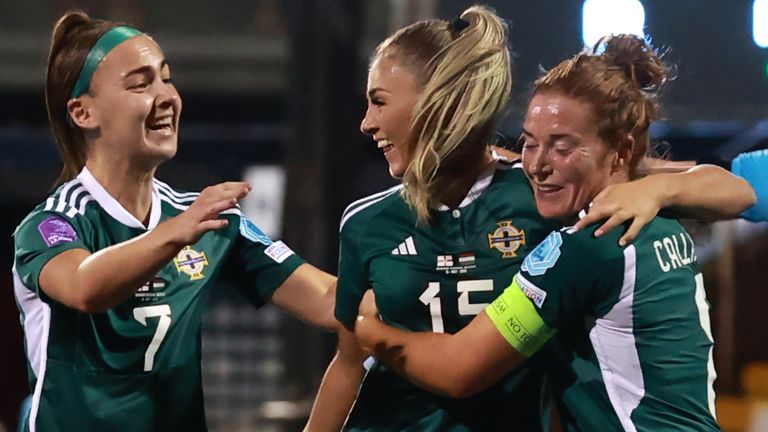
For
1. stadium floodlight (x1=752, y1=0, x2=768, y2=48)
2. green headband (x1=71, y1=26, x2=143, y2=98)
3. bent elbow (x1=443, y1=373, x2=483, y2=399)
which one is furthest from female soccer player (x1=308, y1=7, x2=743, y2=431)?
stadium floodlight (x1=752, y1=0, x2=768, y2=48)

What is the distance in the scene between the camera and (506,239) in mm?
2186

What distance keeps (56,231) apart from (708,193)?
1056mm

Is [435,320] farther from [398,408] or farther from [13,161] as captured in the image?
[13,161]

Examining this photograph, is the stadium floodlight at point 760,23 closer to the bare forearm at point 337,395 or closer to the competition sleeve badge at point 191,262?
the bare forearm at point 337,395

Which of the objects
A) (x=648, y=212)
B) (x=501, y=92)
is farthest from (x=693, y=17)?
(x=648, y=212)

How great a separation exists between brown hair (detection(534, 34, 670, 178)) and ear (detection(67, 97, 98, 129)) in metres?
0.79

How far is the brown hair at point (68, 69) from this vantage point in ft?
7.55

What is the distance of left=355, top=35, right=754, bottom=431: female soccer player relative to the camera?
192 centimetres

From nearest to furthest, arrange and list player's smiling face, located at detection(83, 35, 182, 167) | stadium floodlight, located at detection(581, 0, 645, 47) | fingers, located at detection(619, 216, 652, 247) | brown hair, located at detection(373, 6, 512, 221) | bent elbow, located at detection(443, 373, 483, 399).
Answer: fingers, located at detection(619, 216, 652, 247)
bent elbow, located at detection(443, 373, 483, 399)
brown hair, located at detection(373, 6, 512, 221)
player's smiling face, located at detection(83, 35, 182, 167)
stadium floodlight, located at detection(581, 0, 645, 47)

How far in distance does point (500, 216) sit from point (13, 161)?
4.42m

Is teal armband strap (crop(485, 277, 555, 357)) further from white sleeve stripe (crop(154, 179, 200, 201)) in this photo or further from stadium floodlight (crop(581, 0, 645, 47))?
stadium floodlight (crop(581, 0, 645, 47))

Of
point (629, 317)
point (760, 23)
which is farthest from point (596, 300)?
Answer: point (760, 23)

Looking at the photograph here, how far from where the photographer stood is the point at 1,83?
6367 millimetres

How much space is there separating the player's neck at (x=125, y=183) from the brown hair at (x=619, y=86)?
Result: 74 cm
